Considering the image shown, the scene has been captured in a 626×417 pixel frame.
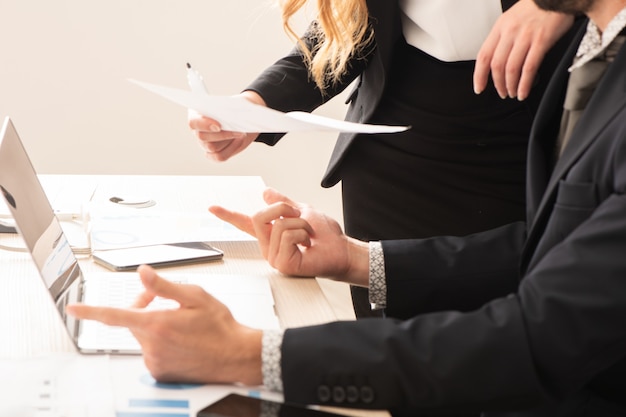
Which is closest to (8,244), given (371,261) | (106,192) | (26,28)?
(106,192)

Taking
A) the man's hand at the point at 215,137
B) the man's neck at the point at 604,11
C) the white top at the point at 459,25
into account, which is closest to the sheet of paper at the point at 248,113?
the man's hand at the point at 215,137

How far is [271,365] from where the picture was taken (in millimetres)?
989

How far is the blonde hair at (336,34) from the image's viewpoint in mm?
1823

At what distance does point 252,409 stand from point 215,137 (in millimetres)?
725

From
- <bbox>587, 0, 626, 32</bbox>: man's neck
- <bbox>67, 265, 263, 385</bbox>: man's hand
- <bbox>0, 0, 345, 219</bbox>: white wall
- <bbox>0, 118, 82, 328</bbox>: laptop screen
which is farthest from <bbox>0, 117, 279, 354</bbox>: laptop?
<bbox>0, 0, 345, 219</bbox>: white wall

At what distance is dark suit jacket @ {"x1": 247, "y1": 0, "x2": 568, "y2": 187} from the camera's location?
1769mm

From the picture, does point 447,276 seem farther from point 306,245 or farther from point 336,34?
point 336,34

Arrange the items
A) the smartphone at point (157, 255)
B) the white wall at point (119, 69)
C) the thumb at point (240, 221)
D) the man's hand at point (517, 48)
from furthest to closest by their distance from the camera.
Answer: the white wall at point (119, 69) < the thumb at point (240, 221) < the smartphone at point (157, 255) < the man's hand at point (517, 48)

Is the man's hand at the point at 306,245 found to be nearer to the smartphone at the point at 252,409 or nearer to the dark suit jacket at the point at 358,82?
the dark suit jacket at the point at 358,82

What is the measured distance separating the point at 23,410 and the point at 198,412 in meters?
0.19

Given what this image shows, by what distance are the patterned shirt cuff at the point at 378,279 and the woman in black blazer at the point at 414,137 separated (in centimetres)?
38

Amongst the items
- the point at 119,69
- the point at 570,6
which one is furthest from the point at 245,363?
the point at 119,69

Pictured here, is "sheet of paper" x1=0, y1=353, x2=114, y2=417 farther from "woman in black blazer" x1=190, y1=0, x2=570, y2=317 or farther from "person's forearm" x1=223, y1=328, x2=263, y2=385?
"woman in black blazer" x1=190, y1=0, x2=570, y2=317

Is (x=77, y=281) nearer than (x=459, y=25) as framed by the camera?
Yes
